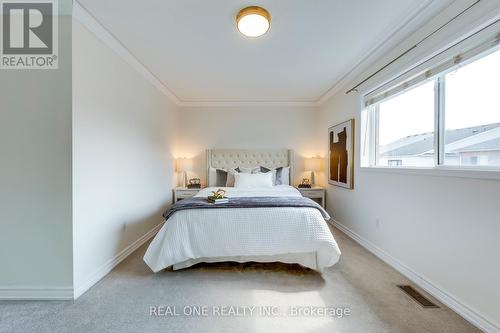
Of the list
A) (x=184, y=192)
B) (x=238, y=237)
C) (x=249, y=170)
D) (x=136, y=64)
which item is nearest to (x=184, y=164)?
(x=184, y=192)

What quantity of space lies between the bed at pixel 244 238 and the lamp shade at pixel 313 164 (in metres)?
2.33

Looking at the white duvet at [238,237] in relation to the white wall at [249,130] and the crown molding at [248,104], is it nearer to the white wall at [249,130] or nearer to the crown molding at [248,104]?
the white wall at [249,130]

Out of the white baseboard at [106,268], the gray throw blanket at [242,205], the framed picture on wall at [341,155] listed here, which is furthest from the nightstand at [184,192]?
the framed picture on wall at [341,155]

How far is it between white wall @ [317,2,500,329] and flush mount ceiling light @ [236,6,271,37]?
4.98 feet

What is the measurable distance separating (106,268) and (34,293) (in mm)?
536

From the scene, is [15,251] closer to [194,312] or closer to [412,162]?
[194,312]

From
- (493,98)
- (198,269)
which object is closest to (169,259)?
(198,269)

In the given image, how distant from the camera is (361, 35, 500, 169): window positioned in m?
1.57

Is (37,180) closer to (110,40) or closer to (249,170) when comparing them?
(110,40)

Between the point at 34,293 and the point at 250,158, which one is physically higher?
the point at 250,158

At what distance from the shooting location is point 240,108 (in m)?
4.63

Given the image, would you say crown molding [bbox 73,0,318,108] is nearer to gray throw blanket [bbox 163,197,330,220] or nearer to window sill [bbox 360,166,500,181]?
gray throw blanket [bbox 163,197,330,220]

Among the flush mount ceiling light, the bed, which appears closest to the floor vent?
the bed

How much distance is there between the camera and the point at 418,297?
6.00ft
